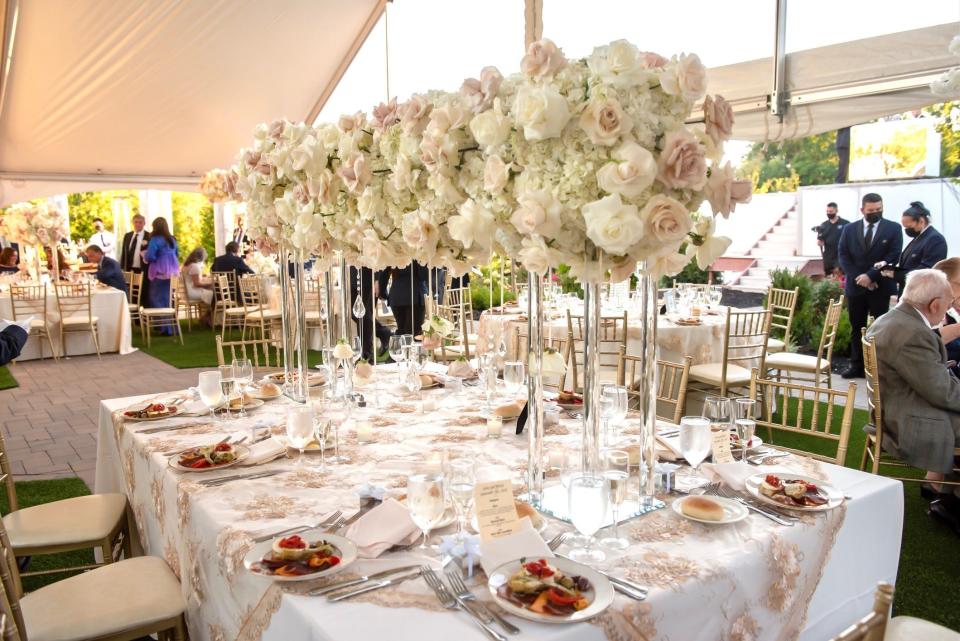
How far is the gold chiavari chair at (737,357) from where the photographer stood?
5.12m

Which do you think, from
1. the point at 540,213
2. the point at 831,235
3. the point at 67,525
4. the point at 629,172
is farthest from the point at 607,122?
the point at 831,235

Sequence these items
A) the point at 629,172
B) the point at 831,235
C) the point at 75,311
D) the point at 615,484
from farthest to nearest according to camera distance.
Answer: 1. the point at 831,235
2. the point at 75,311
3. the point at 615,484
4. the point at 629,172

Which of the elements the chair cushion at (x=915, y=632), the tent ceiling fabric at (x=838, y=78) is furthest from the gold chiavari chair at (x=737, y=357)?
the chair cushion at (x=915, y=632)

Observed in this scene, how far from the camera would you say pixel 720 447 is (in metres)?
2.03

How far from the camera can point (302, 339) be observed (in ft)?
9.64

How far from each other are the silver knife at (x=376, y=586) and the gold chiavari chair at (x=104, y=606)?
0.86 meters

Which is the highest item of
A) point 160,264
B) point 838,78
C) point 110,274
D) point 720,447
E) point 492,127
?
point 838,78

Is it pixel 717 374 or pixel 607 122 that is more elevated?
pixel 607 122

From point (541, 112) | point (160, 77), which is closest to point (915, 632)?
point (541, 112)

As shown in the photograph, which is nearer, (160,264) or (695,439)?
(695,439)

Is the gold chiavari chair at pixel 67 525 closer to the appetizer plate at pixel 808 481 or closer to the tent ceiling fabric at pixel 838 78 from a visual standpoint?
the appetizer plate at pixel 808 481

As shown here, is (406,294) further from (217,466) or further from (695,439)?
(695,439)

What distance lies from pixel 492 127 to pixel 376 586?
3.07 ft

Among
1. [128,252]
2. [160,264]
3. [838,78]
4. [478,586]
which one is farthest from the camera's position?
[128,252]
